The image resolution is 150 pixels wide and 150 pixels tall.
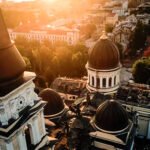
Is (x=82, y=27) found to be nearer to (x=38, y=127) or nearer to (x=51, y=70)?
(x=51, y=70)

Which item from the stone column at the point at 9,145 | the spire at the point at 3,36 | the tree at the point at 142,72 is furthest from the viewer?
the tree at the point at 142,72

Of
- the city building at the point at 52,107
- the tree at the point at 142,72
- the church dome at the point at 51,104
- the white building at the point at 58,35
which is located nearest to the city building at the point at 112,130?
the city building at the point at 52,107

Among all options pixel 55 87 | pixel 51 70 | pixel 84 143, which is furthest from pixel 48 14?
pixel 84 143

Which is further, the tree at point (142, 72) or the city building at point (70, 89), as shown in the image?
the tree at point (142, 72)

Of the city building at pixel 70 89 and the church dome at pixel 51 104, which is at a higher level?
the church dome at pixel 51 104

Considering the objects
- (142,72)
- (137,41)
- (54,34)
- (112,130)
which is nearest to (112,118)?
(112,130)

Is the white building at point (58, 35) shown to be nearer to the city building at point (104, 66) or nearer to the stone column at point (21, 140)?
the city building at point (104, 66)
